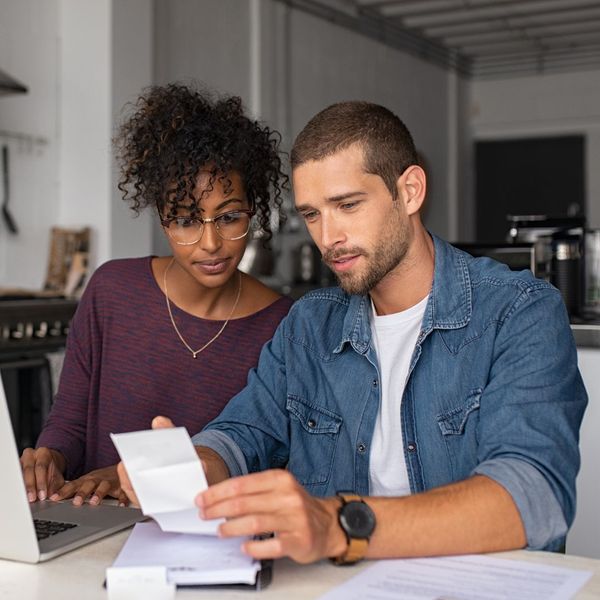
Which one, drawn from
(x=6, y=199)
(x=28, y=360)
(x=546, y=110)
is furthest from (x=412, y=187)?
(x=546, y=110)

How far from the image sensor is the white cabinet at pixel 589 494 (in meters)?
2.04

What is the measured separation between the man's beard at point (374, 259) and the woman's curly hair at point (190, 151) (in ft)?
1.34

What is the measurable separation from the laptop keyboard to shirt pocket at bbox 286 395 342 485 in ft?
1.39

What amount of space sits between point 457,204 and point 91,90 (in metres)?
5.17

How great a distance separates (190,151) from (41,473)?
2.16 ft

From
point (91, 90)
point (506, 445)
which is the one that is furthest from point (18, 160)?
point (506, 445)

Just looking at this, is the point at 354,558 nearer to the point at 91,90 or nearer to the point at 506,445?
the point at 506,445

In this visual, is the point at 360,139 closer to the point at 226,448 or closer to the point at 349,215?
the point at 349,215

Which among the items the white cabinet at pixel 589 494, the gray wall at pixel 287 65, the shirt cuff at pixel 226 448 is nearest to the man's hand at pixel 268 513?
the shirt cuff at pixel 226 448

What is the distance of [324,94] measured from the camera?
22.1 feet

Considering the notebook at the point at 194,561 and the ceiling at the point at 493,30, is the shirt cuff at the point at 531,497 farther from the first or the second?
the ceiling at the point at 493,30

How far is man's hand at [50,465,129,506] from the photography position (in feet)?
4.75

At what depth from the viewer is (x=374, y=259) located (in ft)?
4.84

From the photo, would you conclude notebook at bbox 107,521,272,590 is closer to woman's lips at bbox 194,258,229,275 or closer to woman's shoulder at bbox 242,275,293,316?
woman's lips at bbox 194,258,229,275
